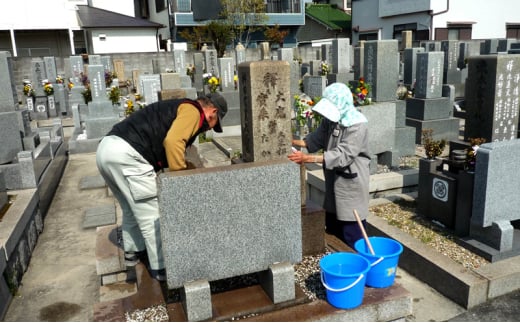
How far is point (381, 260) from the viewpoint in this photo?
2.87m

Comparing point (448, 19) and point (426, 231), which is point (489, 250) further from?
point (448, 19)

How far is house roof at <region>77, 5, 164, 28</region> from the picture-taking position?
79.1ft

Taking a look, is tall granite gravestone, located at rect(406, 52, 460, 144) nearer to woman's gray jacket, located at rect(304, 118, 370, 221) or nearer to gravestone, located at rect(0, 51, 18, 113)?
woman's gray jacket, located at rect(304, 118, 370, 221)

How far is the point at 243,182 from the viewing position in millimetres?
2662

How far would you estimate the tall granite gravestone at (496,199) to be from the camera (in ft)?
12.3

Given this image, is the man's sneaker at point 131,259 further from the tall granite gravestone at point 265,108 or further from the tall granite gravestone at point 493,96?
the tall granite gravestone at point 493,96

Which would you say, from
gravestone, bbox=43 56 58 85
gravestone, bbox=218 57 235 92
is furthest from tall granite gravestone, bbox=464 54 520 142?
gravestone, bbox=43 56 58 85

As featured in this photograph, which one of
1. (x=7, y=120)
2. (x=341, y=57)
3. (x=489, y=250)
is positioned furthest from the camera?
(x=341, y=57)

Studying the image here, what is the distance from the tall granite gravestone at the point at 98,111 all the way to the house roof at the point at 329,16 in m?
26.8

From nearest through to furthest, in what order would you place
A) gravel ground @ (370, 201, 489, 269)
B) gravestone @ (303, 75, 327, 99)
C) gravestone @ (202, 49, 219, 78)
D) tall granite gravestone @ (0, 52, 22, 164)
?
gravel ground @ (370, 201, 489, 269)
tall granite gravestone @ (0, 52, 22, 164)
gravestone @ (303, 75, 327, 99)
gravestone @ (202, 49, 219, 78)

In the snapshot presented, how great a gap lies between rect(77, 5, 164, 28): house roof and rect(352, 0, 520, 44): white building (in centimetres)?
1560

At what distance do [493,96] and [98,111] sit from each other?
27.0 feet

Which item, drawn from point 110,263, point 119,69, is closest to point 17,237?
point 110,263

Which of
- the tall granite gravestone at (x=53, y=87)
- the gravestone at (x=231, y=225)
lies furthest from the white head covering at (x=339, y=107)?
the tall granite gravestone at (x=53, y=87)
